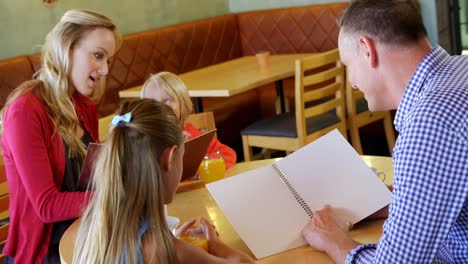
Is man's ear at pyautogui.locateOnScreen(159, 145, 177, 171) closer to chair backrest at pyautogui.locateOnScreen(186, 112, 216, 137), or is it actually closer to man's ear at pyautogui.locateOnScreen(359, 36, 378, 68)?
man's ear at pyautogui.locateOnScreen(359, 36, 378, 68)

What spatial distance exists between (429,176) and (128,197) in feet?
2.06

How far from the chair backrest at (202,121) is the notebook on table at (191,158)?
0.85m

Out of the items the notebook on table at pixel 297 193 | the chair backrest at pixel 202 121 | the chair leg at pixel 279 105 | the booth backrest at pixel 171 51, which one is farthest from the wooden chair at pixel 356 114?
the notebook on table at pixel 297 193

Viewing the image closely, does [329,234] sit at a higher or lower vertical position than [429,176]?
lower

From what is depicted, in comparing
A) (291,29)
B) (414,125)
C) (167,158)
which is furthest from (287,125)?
(414,125)

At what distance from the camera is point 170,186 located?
1585 mm

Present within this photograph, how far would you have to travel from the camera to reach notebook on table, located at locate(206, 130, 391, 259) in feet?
5.87

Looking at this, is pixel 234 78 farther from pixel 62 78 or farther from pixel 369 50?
pixel 369 50

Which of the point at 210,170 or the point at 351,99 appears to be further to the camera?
the point at 351,99

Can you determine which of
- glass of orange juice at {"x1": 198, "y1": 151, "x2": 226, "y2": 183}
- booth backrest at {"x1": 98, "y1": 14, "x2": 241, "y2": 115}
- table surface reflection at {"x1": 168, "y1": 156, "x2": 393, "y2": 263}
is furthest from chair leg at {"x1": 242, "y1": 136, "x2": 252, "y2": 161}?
glass of orange juice at {"x1": 198, "y1": 151, "x2": 226, "y2": 183}

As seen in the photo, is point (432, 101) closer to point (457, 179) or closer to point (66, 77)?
point (457, 179)

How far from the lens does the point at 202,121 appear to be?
10.3ft

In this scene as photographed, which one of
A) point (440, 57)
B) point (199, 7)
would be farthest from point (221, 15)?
point (440, 57)

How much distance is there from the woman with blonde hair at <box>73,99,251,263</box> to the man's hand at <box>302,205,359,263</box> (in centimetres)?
31
